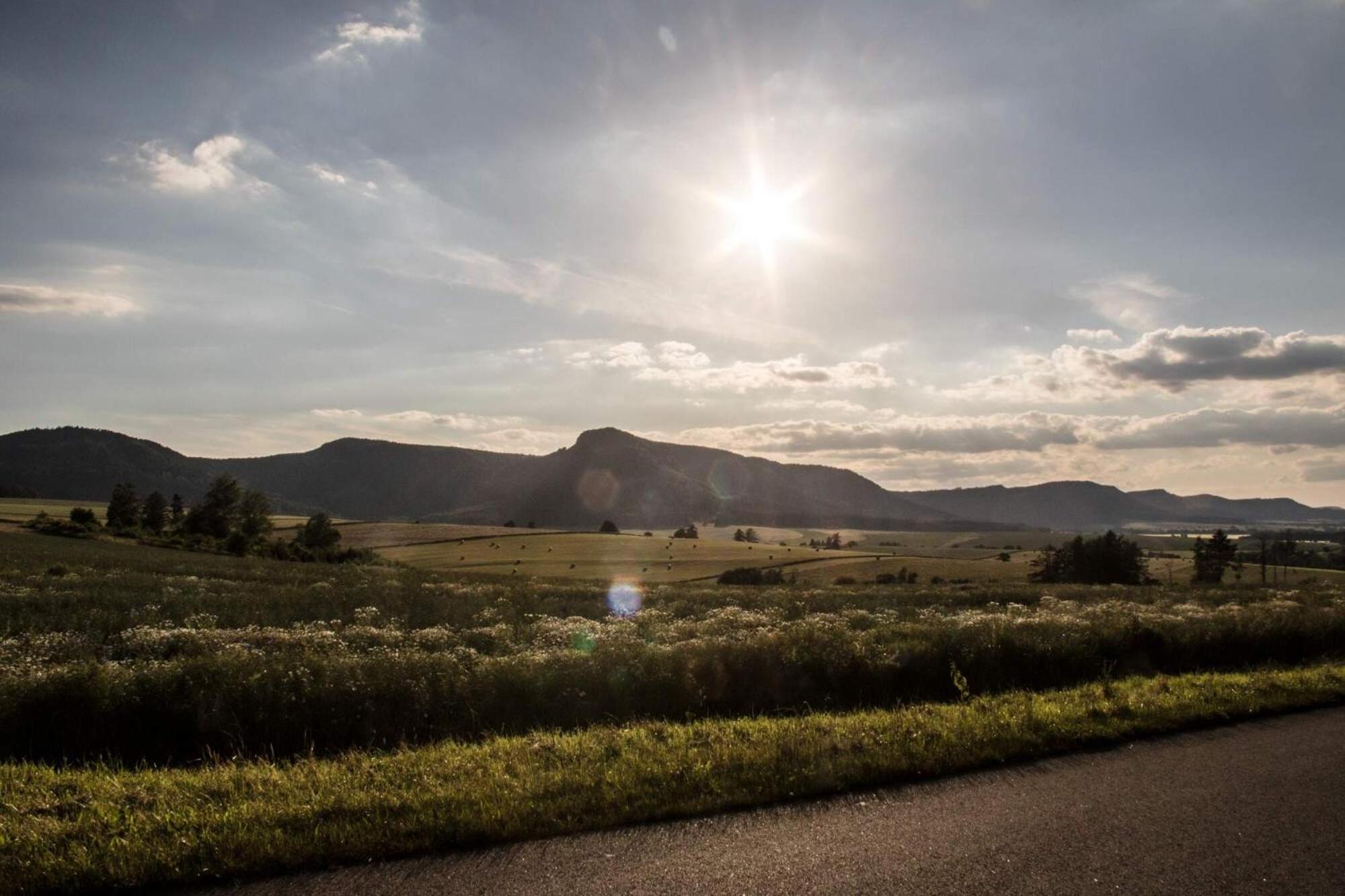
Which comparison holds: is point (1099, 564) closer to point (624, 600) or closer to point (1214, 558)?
point (1214, 558)

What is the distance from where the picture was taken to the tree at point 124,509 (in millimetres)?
95875

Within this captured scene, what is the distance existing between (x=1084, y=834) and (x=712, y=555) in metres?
91.2

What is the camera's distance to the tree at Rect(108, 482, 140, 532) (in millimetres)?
95875

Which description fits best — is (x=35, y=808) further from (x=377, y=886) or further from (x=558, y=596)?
(x=558, y=596)

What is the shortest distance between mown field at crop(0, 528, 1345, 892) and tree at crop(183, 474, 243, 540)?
3340 inches

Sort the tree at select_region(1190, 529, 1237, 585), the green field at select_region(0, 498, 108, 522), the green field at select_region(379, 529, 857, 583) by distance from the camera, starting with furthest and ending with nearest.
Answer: the green field at select_region(0, 498, 108, 522) → the tree at select_region(1190, 529, 1237, 585) → the green field at select_region(379, 529, 857, 583)

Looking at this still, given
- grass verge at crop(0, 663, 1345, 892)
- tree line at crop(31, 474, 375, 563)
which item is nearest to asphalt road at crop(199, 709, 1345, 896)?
grass verge at crop(0, 663, 1345, 892)

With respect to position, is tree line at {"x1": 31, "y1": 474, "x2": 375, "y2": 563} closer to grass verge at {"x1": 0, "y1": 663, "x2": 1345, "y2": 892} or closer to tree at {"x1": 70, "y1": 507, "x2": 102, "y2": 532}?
tree at {"x1": 70, "y1": 507, "x2": 102, "y2": 532}

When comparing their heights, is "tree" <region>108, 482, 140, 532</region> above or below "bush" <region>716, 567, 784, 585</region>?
above

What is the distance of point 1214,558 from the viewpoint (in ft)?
344

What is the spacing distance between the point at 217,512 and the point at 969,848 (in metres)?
108

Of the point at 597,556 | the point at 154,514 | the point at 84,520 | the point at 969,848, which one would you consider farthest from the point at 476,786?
the point at 154,514

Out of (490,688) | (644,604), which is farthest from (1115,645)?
(644,604)

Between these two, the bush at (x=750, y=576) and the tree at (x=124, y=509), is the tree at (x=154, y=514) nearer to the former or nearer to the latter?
the tree at (x=124, y=509)
